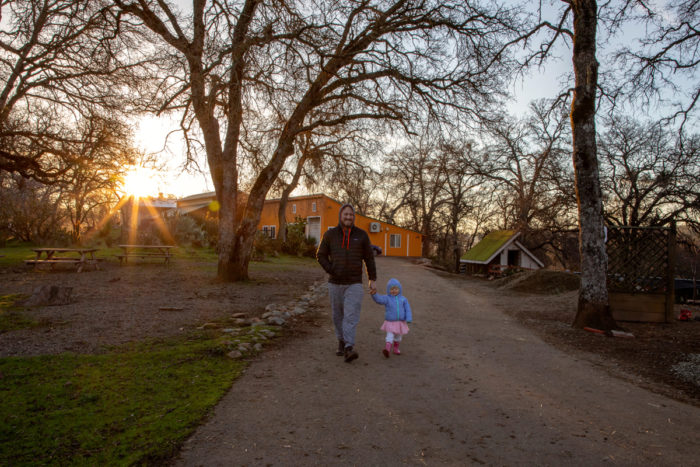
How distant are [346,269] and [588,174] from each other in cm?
587

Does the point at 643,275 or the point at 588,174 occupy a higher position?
the point at 588,174

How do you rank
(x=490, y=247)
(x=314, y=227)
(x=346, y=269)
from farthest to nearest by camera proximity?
(x=314, y=227) → (x=490, y=247) → (x=346, y=269)

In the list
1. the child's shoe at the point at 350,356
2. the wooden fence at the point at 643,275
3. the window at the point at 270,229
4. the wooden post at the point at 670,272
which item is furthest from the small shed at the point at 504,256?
the window at the point at 270,229

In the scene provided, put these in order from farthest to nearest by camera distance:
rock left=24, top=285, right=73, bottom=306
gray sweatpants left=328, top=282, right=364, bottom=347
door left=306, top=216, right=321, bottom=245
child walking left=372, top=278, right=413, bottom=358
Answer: door left=306, top=216, right=321, bottom=245, rock left=24, top=285, right=73, bottom=306, child walking left=372, top=278, right=413, bottom=358, gray sweatpants left=328, top=282, right=364, bottom=347

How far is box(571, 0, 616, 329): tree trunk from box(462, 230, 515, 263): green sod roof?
55.0 ft

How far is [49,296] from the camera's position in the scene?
8672 mm

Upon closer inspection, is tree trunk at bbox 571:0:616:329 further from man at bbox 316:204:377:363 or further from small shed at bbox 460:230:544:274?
small shed at bbox 460:230:544:274

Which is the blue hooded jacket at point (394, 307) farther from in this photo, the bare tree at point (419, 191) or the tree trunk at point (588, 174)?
the bare tree at point (419, 191)

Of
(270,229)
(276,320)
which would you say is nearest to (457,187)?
(270,229)

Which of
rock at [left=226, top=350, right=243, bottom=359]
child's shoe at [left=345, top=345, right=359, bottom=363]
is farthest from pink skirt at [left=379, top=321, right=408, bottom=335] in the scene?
rock at [left=226, top=350, right=243, bottom=359]

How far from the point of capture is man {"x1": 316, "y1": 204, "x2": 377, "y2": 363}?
18.4 feet

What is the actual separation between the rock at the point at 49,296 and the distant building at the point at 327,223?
99.3ft

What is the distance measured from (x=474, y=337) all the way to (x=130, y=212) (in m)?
27.0

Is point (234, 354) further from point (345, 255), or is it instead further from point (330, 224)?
point (330, 224)
